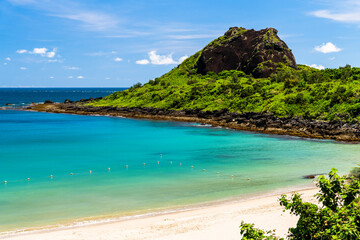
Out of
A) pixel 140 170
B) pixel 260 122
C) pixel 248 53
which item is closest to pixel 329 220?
pixel 140 170

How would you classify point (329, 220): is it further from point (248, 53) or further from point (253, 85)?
point (248, 53)

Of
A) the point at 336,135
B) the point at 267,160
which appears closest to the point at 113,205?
the point at 267,160

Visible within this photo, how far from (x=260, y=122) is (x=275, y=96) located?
1114 cm

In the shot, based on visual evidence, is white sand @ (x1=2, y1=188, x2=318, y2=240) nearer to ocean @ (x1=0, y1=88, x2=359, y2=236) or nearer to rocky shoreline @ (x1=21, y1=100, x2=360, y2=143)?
ocean @ (x1=0, y1=88, x2=359, y2=236)

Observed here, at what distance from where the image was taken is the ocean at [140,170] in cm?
2272

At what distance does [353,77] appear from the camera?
76312 mm

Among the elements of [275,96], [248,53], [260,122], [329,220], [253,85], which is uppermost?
[248,53]

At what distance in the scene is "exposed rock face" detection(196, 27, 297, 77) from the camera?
116m

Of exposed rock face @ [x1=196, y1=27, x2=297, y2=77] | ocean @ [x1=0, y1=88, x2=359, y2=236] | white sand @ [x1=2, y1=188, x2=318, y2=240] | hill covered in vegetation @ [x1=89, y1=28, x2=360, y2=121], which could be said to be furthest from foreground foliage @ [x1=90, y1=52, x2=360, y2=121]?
white sand @ [x1=2, y1=188, x2=318, y2=240]

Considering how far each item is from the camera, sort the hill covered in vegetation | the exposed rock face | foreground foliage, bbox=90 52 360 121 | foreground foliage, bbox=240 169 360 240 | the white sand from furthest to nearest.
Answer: the exposed rock face → the hill covered in vegetation → foreground foliage, bbox=90 52 360 121 → the white sand → foreground foliage, bbox=240 169 360 240

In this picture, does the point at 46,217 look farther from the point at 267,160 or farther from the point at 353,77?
the point at 353,77

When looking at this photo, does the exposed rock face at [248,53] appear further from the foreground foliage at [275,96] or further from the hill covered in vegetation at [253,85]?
the foreground foliage at [275,96]

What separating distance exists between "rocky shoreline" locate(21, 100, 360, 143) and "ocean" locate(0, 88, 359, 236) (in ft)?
14.5

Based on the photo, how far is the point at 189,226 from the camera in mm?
18500
